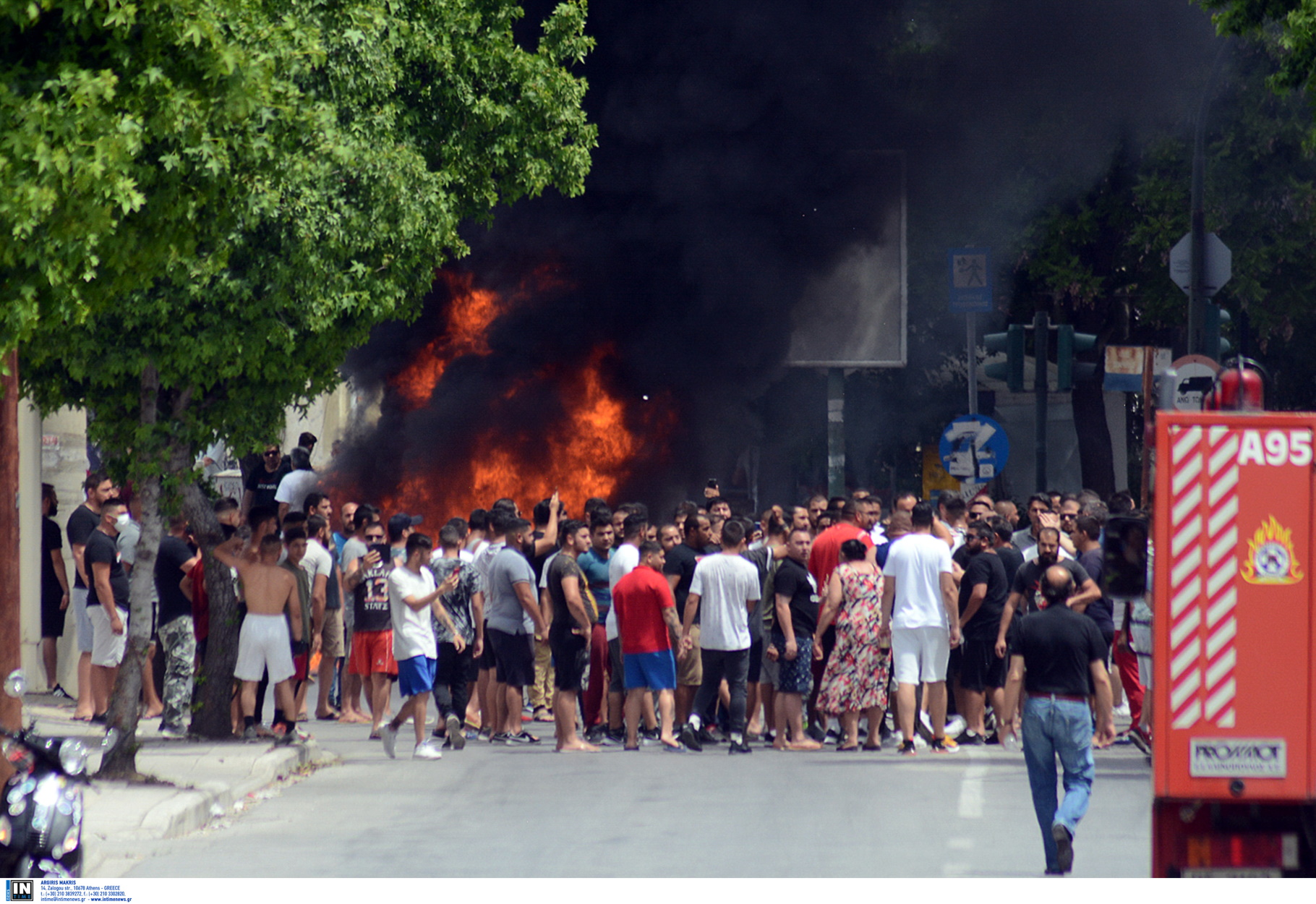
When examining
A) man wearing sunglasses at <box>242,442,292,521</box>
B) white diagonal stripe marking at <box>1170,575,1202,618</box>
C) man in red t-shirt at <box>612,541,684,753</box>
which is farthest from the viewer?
man wearing sunglasses at <box>242,442,292,521</box>

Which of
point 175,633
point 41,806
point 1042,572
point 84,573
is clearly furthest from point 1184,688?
point 84,573

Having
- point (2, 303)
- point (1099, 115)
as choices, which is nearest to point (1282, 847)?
point (2, 303)

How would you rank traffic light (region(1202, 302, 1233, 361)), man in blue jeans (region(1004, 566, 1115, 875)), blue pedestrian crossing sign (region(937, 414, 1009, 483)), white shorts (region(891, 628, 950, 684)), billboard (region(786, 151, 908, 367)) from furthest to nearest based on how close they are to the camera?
1. billboard (region(786, 151, 908, 367))
2. blue pedestrian crossing sign (region(937, 414, 1009, 483))
3. traffic light (region(1202, 302, 1233, 361))
4. white shorts (region(891, 628, 950, 684))
5. man in blue jeans (region(1004, 566, 1115, 875))

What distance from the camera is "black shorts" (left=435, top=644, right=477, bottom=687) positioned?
44.3 feet

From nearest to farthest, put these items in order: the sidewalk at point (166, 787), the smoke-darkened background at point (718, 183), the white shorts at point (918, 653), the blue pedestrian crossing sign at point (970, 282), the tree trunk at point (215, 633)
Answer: the sidewalk at point (166, 787), the tree trunk at point (215, 633), the white shorts at point (918, 653), the blue pedestrian crossing sign at point (970, 282), the smoke-darkened background at point (718, 183)

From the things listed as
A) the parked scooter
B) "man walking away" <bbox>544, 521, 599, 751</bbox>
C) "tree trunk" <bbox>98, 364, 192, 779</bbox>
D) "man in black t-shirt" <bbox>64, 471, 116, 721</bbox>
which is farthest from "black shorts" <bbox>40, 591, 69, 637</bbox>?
the parked scooter

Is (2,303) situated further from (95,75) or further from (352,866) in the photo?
(352,866)

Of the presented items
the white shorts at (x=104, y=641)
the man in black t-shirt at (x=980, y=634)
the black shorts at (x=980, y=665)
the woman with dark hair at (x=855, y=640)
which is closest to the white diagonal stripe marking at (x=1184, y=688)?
the woman with dark hair at (x=855, y=640)

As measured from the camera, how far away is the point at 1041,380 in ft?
56.9

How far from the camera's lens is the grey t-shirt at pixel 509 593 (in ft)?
44.1

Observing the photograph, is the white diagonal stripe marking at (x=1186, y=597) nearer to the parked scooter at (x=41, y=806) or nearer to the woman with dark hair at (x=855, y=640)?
the parked scooter at (x=41, y=806)

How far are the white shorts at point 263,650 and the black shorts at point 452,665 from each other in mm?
1266

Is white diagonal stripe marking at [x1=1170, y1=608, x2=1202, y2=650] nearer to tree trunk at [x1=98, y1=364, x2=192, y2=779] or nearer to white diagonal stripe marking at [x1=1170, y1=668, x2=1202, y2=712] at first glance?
white diagonal stripe marking at [x1=1170, y1=668, x2=1202, y2=712]

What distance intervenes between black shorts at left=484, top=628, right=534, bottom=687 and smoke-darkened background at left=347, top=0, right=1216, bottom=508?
8.31 metres
